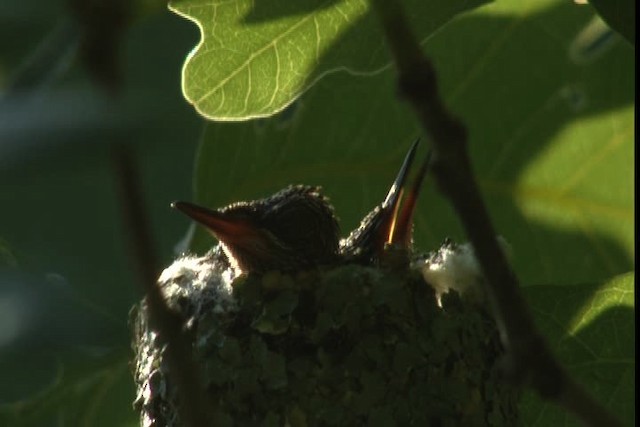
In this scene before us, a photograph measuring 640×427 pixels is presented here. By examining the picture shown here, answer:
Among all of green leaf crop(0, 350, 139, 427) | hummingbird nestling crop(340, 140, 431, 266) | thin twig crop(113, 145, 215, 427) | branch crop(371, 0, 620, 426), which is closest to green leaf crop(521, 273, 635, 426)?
hummingbird nestling crop(340, 140, 431, 266)

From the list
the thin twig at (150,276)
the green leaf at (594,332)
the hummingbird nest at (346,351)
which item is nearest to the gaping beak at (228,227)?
the hummingbird nest at (346,351)

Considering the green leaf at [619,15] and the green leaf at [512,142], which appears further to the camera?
Answer: the green leaf at [512,142]

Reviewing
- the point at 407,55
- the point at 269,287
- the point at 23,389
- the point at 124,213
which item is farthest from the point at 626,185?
the point at 124,213

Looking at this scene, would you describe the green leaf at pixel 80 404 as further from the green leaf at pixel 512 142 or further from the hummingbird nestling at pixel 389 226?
the hummingbird nestling at pixel 389 226

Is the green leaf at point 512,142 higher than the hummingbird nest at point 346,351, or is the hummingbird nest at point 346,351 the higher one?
the hummingbird nest at point 346,351

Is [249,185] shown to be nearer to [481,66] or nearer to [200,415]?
[481,66]

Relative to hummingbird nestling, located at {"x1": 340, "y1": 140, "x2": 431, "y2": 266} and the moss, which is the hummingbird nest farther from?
hummingbird nestling, located at {"x1": 340, "y1": 140, "x2": 431, "y2": 266}
